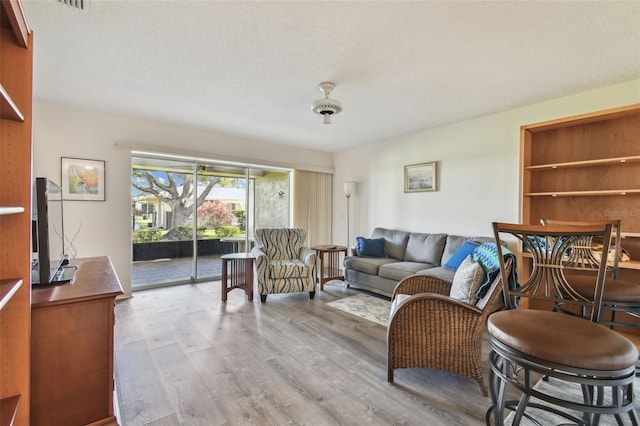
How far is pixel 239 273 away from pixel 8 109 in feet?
10.2

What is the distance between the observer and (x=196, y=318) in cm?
320

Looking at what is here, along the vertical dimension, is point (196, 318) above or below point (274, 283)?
below

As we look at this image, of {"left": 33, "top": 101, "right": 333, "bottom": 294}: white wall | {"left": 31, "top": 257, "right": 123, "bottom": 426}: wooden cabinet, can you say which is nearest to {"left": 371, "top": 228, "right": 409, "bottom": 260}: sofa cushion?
{"left": 33, "top": 101, "right": 333, "bottom": 294}: white wall

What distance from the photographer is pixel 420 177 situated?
457cm

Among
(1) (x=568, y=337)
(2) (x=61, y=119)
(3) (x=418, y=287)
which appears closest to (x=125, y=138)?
(2) (x=61, y=119)

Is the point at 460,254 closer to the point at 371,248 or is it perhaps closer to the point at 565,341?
the point at 371,248

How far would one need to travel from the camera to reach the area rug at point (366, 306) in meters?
3.26

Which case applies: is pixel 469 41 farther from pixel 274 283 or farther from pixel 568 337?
pixel 274 283

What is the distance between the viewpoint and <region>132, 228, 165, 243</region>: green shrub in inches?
171

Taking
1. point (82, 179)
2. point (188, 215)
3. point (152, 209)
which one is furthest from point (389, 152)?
point (82, 179)

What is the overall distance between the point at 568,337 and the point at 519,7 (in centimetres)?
188

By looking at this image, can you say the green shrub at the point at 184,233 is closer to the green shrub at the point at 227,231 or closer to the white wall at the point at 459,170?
the green shrub at the point at 227,231

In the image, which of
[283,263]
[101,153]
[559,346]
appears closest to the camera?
[559,346]

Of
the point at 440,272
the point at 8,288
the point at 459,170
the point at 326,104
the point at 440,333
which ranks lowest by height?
the point at 440,333
